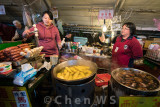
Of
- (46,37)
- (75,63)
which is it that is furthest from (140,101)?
(46,37)

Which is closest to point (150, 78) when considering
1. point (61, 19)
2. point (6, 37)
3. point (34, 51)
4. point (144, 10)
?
point (34, 51)

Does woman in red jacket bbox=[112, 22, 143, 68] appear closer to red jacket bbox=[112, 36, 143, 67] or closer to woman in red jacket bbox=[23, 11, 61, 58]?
red jacket bbox=[112, 36, 143, 67]

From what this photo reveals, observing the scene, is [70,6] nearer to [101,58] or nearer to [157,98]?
[101,58]

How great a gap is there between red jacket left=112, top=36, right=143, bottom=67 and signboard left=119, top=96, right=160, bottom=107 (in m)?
1.74

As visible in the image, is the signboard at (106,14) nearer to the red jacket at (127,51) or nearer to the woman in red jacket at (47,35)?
the red jacket at (127,51)

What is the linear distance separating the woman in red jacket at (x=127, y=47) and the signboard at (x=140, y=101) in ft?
5.72

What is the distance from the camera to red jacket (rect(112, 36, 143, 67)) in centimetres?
251

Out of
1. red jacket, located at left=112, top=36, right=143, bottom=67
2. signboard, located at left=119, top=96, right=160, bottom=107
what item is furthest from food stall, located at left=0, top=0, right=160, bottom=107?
red jacket, located at left=112, top=36, right=143, bottom=67

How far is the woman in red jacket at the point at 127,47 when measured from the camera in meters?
2.51

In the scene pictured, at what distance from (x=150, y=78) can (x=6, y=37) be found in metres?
8.23

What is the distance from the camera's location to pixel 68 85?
3.81 ft

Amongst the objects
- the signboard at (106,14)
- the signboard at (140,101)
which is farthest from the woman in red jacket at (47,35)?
the signboard at (106,14)

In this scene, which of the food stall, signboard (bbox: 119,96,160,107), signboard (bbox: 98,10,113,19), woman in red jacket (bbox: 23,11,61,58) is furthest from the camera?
signboard (bbox: 98,10,113,19)

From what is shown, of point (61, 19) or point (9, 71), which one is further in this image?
point (61, 19)
